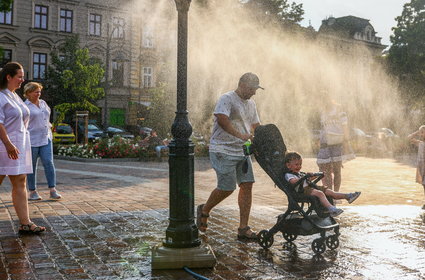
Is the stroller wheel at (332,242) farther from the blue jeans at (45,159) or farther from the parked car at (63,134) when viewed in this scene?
the parked car at (63,134)

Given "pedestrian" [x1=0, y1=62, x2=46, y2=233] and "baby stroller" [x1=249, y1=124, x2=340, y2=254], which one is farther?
"pedestrian" [x1=0, y1=62, x2=46, y2=233]

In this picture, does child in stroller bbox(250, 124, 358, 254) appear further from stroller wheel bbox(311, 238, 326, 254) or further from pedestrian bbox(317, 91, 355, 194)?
pedestrian bbox(317, 91, 355, 194)

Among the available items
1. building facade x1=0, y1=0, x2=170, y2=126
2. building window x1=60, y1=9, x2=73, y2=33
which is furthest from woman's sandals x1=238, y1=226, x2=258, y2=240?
building window x1=60, y1=9, x2=73, y2=33

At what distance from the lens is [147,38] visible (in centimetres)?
4388

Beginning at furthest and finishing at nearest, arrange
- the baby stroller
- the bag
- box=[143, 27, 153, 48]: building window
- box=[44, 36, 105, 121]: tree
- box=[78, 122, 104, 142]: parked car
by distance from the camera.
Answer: box=[143, 27, 153, 48]: building window
box=[78, 122, 104, 142]: parked car
box=[44, 36, 105, 121]: tree
the bag
the baby stroller

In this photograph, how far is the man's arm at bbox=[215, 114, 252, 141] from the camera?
5035 mm

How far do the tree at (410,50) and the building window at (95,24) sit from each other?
24532 mm

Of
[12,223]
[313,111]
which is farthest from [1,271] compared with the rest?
[313,111]

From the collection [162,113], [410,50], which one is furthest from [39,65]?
[410,50]

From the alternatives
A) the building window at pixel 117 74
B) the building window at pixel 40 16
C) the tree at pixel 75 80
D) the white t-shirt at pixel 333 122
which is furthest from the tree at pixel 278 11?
the white t-shirt at pixel 333 122

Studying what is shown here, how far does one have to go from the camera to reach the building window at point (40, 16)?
39.0 metres

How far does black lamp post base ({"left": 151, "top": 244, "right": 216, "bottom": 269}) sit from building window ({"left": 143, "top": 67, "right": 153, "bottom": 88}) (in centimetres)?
4058

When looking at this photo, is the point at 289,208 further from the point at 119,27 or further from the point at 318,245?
the point at 119,27

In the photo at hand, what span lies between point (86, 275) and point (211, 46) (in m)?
22.0
